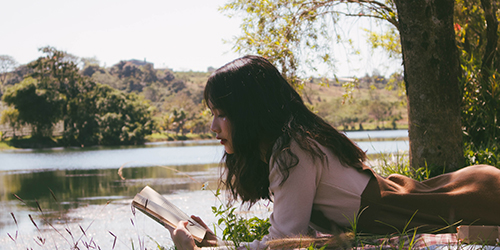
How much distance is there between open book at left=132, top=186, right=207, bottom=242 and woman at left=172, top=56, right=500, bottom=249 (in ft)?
0.30

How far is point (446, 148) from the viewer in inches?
108

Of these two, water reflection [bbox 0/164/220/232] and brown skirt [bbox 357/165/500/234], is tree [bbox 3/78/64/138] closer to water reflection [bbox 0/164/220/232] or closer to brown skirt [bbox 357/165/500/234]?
water reflection [bbox 0/164/220/232]

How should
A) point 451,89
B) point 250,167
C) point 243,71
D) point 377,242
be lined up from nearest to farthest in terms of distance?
1. point 377,242
2. point 243,71
3. point 250,167
4. point 451,89

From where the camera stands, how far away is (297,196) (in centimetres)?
129

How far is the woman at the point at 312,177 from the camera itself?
1306 millimetres

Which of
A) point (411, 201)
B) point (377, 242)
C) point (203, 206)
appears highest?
point (411, 201)

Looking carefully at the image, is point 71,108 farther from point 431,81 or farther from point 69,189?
point 431,81

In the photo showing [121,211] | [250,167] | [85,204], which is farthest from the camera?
[85,204]

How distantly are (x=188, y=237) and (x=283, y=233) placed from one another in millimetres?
319

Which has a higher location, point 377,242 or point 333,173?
point 333,173

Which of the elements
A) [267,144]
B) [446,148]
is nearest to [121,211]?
[446,148]

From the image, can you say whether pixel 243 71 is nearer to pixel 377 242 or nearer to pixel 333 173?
pixel 333 173

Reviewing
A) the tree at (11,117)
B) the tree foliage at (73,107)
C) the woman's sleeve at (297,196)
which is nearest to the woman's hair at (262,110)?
the woman's sleeve at (297,196)

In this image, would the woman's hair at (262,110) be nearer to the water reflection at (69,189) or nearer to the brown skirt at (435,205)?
the brown skirt at (435,205)
